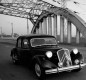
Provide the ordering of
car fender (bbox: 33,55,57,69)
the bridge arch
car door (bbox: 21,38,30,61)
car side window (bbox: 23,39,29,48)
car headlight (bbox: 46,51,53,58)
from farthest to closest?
the bridge arch < car side window (bbox: 23,39,29,48) < car door (bbox: 21,38,30,61) < car headlight (bbox: 46,51,53,58) < car fender (bbox: 33,55,57,69)

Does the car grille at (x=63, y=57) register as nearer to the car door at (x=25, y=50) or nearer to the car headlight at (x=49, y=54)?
the car headlight at (x=49, y=54)

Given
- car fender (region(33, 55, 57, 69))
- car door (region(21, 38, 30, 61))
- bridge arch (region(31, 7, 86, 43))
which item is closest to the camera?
car fender (region(33, 55, 57, 69))

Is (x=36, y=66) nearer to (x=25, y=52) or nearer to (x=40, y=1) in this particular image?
(x=25, y=52)

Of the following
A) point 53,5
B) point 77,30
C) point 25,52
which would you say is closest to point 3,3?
point 53,5

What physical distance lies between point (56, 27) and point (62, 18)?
3.90 m

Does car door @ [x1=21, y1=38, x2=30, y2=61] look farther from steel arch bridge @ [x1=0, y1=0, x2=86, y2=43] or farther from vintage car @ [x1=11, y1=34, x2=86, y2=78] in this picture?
steel arch bridge @ [x1=0, y1=0, x2=86, y2=43]

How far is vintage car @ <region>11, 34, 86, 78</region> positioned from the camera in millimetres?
4812

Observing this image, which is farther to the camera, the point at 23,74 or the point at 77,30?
the point at 77,30

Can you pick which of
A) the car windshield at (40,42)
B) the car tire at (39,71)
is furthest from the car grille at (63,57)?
the car windshield at (40,42)

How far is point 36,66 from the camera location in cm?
525

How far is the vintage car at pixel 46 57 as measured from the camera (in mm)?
4812

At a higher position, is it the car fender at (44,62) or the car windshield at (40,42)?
the car windshield at (40,42)

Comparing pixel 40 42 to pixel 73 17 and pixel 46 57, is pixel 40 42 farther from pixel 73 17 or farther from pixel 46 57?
pixel 73 17

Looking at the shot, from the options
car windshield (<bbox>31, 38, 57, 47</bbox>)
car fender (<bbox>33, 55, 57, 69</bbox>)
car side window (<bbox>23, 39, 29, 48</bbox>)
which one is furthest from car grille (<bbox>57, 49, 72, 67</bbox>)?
car side window (<bbox>23, 39, 29, 48</bbox>)
